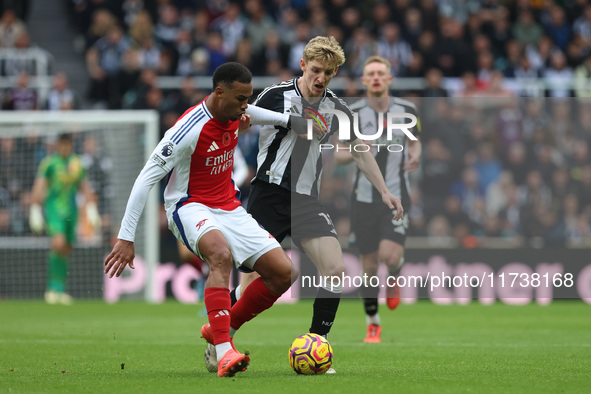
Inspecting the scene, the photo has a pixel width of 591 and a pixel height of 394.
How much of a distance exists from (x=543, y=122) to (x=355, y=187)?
7632 mm

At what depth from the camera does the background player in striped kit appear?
9625 millimetres

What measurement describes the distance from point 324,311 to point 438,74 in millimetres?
11628

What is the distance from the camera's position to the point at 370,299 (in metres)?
9.48

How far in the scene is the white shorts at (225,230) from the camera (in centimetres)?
638

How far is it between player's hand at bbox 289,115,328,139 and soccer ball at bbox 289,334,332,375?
1.54 metres

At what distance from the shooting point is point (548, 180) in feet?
52.7

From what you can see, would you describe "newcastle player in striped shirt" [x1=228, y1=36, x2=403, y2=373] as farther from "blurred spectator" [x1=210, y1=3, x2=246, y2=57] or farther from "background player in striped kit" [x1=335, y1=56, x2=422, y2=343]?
"blurred spectator" [x1=210, y1=3, x2=246, y2=57]

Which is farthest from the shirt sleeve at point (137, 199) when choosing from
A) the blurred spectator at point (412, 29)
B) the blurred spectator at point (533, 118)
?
the blurred spectator at point (412, 29)

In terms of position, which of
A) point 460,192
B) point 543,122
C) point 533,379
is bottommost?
point 533,379

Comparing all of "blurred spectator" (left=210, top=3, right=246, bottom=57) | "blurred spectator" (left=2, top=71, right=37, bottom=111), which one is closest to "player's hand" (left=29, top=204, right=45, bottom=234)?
"blurred spectator" (left=2, top=71, right=37, bottom=111)

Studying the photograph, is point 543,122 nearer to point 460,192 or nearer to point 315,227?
point 460,192

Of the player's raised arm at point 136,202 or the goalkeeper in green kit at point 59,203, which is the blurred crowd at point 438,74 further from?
the player's raised arm at point 136,202

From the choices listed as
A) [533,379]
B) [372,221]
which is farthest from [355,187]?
[533,379]

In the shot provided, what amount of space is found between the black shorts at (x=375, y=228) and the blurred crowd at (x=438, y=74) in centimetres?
387
